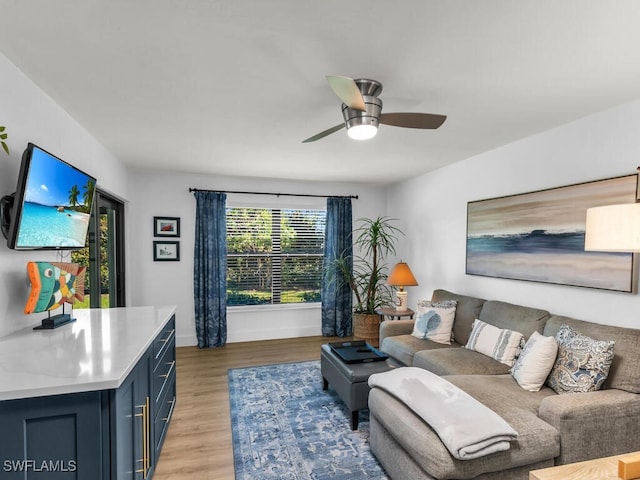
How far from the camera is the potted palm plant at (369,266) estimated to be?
4.88m

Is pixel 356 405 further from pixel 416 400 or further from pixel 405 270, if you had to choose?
pixel 405 270

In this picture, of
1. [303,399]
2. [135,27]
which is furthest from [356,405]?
[135,27]

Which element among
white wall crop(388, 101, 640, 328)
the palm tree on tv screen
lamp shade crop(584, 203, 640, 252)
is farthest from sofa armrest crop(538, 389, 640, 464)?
the palm tree on tv screen

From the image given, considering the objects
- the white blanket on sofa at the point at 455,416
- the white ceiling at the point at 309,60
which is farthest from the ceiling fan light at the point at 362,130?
the white blanket on sofa at the point at 455,416

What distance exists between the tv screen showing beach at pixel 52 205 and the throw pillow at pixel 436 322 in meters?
3.12

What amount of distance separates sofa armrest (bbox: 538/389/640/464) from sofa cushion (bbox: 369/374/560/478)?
7 centimetres

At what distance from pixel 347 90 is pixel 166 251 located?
3.87 m

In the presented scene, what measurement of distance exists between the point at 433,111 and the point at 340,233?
9.86 feet

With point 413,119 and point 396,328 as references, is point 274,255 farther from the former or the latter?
point 413,119

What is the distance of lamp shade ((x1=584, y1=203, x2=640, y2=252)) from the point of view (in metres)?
1.55

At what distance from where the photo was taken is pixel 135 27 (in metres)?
1.54

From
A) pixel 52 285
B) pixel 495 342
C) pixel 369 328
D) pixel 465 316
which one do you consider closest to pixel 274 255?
pixel 369 328

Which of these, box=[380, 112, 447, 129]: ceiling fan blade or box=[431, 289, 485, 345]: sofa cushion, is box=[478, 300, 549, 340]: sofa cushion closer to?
box=[431, 289, 485, 345]: sofa cushion

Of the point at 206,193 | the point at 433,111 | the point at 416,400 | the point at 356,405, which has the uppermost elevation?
the point at 433,111
